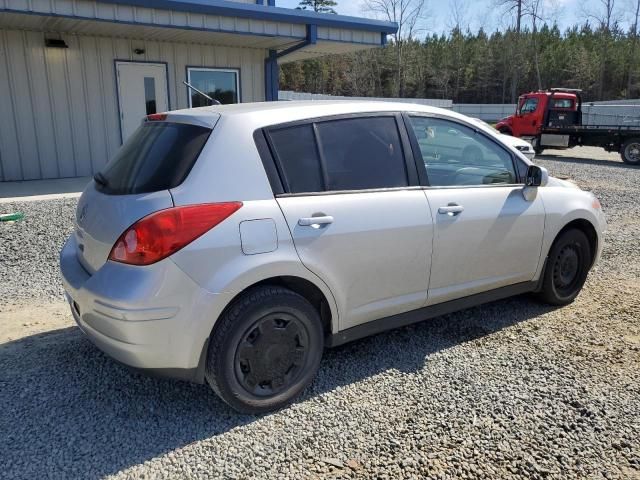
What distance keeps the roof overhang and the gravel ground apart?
575cm

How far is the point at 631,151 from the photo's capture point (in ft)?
57.4

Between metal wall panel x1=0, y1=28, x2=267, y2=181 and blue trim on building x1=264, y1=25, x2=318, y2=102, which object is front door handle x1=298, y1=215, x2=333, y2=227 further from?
blue trim on building x1=264, y1=25, x2=318, y2=102

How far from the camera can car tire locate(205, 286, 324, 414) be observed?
112 inches

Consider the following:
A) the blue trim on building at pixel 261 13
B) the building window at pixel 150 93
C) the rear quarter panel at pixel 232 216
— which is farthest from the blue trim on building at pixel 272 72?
the rear quarter panel at pixel 232 216

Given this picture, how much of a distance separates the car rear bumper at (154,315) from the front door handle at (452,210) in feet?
5.34

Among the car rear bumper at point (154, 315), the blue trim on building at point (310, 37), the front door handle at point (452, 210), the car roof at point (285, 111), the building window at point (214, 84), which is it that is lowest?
the car rear bumper at point (154, 315)

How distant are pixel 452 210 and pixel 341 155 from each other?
2.90 ft

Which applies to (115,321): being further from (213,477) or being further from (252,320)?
(213,477)

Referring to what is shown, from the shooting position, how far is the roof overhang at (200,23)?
830cm

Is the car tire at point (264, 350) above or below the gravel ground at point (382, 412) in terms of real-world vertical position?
above

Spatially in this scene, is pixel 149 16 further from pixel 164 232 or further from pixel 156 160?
pixel 164 232

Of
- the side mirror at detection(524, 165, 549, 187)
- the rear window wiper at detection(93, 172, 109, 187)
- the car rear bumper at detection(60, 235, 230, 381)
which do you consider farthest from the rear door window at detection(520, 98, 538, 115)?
the car rear bumper at detection(60, 235, 230, 381)

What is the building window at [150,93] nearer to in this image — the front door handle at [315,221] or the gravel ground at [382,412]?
the gravel ground at [382,412]

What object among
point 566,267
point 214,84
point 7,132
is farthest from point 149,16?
point 566,267
